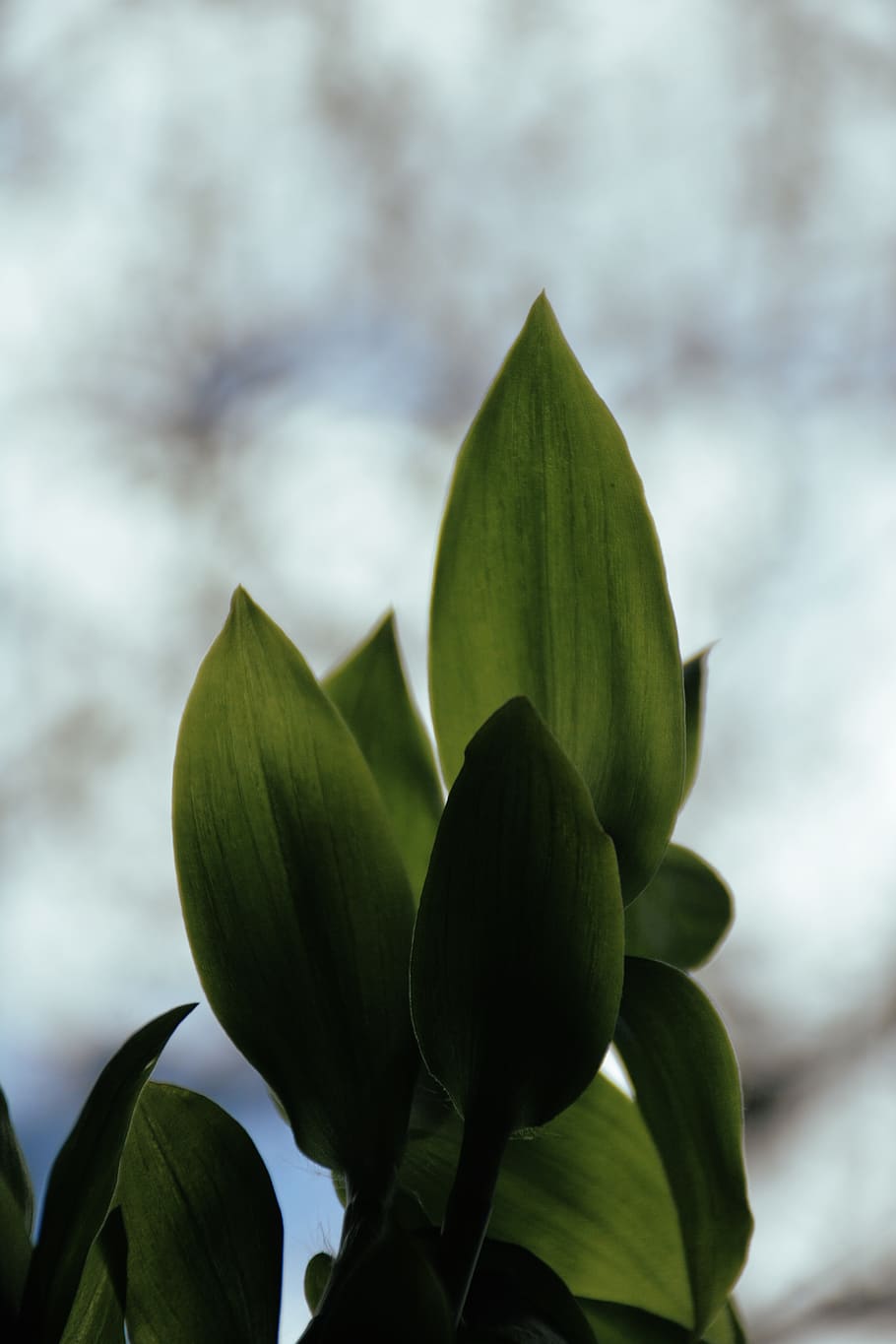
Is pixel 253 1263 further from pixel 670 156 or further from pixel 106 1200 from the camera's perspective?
pixel 670 156

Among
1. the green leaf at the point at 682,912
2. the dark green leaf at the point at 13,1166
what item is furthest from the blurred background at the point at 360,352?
the dark green leaf at the point at 13,1166

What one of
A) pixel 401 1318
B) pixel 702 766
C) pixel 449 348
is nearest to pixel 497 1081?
pixel 401 1318

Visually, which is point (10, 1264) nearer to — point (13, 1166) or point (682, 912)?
point (13, 1166)

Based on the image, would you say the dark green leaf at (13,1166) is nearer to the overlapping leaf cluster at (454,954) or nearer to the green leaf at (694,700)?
the overlapping leaf cluster at (454,954)

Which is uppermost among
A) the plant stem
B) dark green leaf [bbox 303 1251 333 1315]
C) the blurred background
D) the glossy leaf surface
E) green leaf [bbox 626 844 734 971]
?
the blurred background

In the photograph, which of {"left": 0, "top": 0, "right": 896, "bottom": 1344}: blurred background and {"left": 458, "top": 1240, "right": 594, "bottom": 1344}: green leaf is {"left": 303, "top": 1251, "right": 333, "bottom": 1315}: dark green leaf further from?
{"left": 0, "top": 0, "right": 896, "bottom": 1344}: blurred background

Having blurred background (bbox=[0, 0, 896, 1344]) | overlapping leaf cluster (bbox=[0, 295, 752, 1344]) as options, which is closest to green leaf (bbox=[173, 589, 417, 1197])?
overlapping leaf cluster (bbox=[0, 295, 752, 1344])
